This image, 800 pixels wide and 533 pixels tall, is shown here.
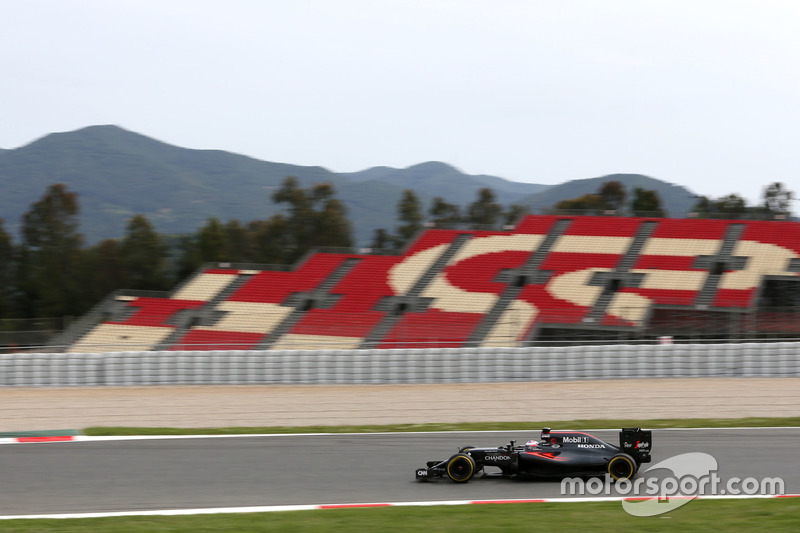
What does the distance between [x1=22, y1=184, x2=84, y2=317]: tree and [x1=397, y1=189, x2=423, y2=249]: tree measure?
2289 cm

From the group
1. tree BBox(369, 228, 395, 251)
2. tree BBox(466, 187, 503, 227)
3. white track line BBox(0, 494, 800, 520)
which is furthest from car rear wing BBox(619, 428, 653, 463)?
tree BBox(466, 187, 503, 227)

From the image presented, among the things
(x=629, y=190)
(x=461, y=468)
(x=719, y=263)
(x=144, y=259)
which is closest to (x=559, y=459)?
Answer: (x=461, y=468)

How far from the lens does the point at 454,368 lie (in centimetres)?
1449

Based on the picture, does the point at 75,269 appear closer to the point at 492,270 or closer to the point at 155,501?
the point at 492,270

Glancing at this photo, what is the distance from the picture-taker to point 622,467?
7.23m

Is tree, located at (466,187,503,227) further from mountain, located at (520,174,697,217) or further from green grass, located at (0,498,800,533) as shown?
mountain, located at (520,174,697,217)

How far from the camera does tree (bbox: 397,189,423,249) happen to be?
197 feet

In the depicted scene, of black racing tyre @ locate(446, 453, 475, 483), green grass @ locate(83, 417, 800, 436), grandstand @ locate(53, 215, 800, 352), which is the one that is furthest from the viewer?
grandstand @ locate(53, 215, 800, 352)

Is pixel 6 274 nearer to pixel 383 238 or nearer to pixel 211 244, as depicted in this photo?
pixel 211 244

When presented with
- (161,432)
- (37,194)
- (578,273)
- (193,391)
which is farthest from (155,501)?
(37,194)

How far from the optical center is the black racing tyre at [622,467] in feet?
23.7

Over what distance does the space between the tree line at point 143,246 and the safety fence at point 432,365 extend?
21.6 m

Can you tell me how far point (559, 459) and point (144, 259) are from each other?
44.3 metres

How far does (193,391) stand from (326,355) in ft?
8.16
